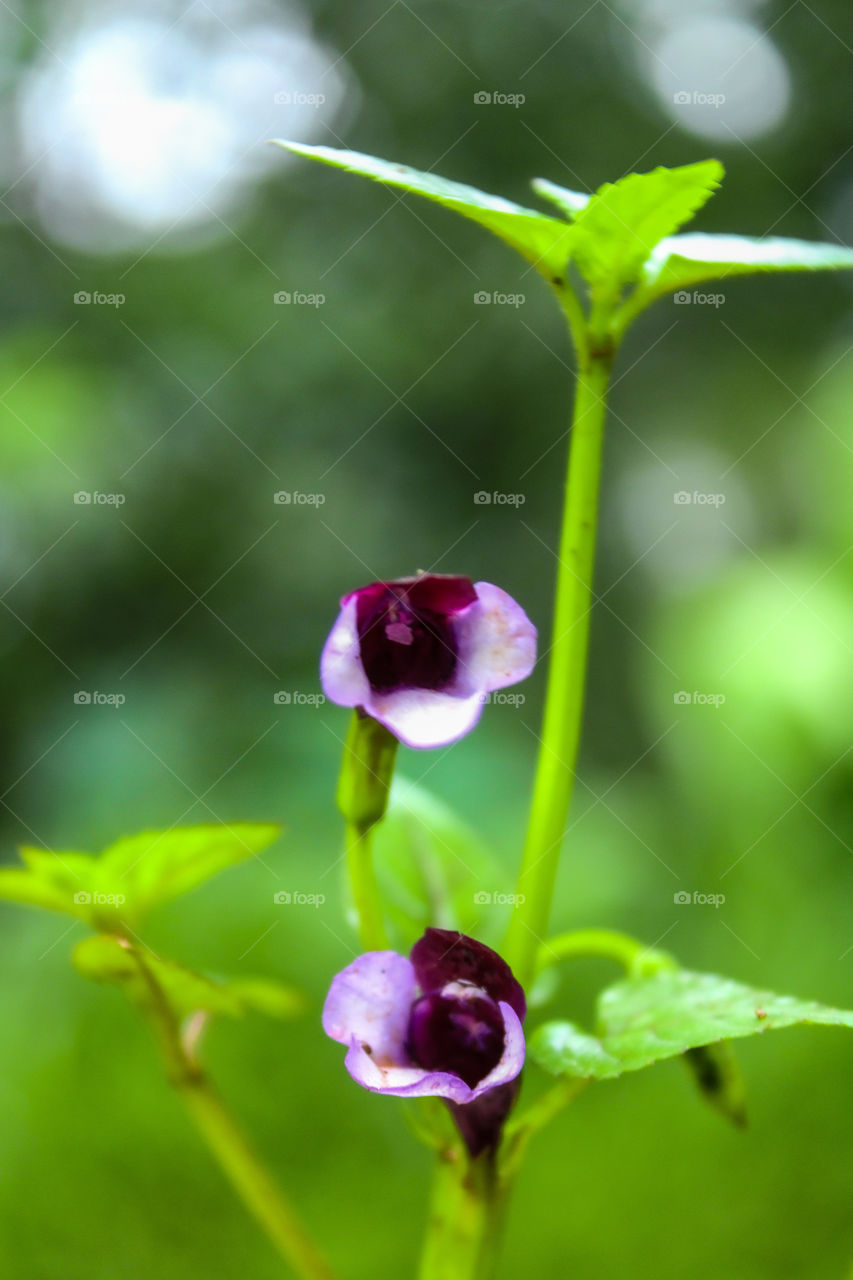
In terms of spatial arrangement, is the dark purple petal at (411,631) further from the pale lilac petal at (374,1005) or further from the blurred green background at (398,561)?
the blurred green background at (398,561)

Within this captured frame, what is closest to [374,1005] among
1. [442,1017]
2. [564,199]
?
[442,1017]

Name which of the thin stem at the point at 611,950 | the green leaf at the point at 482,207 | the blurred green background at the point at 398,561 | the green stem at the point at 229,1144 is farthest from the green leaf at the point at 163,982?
the blurred green background at the point at 398,561

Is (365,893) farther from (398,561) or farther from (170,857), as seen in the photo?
(398,561)

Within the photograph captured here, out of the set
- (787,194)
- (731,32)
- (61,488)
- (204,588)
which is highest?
(731,32)

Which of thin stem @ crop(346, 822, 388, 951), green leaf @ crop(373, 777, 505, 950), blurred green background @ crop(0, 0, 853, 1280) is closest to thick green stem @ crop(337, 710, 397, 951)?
thin stem @ crop(346, 822, 388, 951)

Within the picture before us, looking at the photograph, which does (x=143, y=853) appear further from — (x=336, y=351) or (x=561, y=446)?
(x=561, y=446)

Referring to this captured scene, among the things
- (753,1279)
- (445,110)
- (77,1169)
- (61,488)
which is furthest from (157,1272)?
(445,110)
